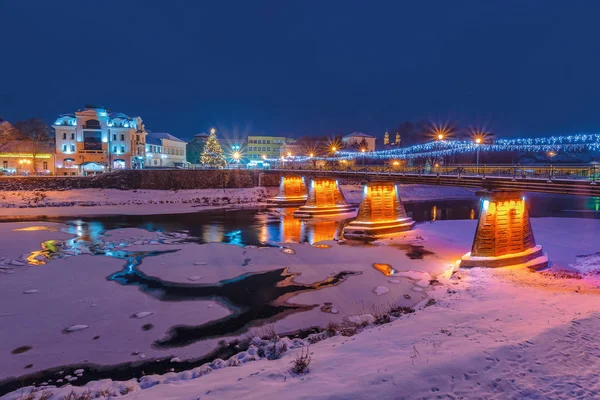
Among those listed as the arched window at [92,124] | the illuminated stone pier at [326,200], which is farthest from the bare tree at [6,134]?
the illuminated stone pier at [326,200]

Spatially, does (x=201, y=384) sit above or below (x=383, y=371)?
below

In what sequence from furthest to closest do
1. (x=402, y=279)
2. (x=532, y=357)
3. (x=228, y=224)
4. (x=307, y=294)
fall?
(x=228, y=224)
(x=402, y=279)
(x=307, y=294)
(x=532, y=357)

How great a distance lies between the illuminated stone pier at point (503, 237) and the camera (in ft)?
65.9

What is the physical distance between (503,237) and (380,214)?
45.1 feet

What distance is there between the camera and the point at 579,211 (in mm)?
47219

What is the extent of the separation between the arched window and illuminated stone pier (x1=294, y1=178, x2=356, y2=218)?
47.6m

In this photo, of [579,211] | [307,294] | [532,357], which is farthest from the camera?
[579,211]

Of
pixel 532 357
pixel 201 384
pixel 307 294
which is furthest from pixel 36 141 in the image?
pixel 532 357

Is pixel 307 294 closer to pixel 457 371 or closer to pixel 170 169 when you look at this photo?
pixel 457 371

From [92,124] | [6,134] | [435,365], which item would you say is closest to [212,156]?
[92,124]

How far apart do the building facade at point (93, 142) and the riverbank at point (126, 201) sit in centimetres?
1351

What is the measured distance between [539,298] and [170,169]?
210 feet

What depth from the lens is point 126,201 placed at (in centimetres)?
5569

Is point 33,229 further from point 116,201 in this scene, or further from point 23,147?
point 23,147
